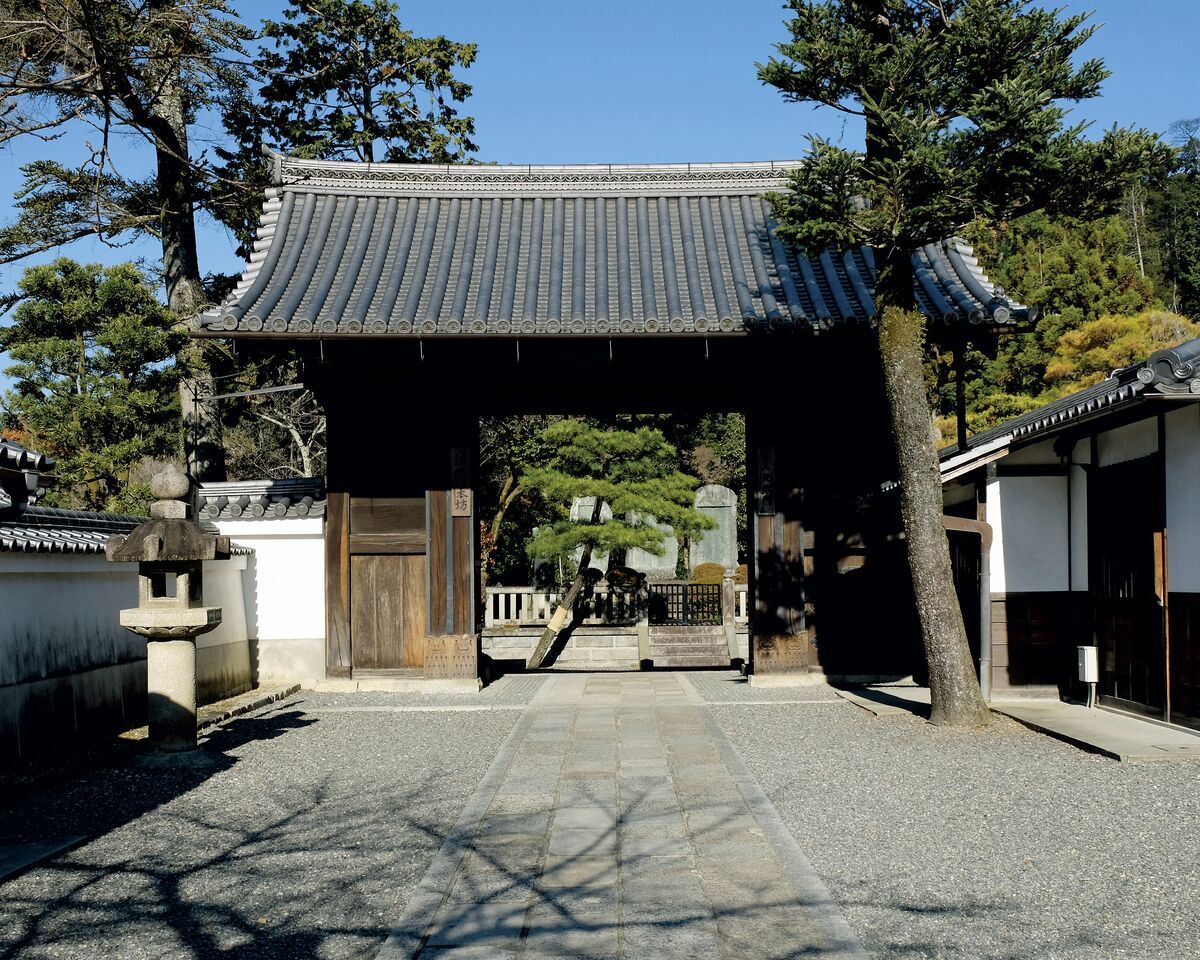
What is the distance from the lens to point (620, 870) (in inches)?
202

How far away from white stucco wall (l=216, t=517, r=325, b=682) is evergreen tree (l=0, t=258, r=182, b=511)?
5.84 metres

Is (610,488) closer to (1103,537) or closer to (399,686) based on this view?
(399,686)

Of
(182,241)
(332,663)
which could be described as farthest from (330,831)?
(182,241)

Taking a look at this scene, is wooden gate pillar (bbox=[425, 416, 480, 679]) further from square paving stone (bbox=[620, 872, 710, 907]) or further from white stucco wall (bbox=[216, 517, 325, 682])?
square paving stone (bbox=[620, 872, 710, 907])

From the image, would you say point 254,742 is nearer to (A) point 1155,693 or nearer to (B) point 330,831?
(B) point 330,831

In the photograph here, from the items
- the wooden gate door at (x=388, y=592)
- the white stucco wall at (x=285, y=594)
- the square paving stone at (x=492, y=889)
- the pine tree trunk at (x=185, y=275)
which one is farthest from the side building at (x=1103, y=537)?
the pine tree trunk at (x=185, y=275)

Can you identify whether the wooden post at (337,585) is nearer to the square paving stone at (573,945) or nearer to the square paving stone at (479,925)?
the square paving stone at (479,925)

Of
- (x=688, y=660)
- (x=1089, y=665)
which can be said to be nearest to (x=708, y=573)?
(x=688, y=660)

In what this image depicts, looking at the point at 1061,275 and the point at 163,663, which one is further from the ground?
the point at 1061,275

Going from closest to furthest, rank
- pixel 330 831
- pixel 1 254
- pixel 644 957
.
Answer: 1. pixel 644 957
2. pixel 330 831
3. pixel 1 254

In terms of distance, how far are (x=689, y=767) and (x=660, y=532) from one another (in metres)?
13.2

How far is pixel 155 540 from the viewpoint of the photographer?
7.94 meters

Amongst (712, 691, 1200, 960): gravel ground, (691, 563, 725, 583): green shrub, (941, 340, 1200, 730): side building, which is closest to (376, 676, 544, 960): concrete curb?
(712, 691, 1200, 960): gravel ground

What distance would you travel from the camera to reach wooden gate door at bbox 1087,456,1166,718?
891cm
